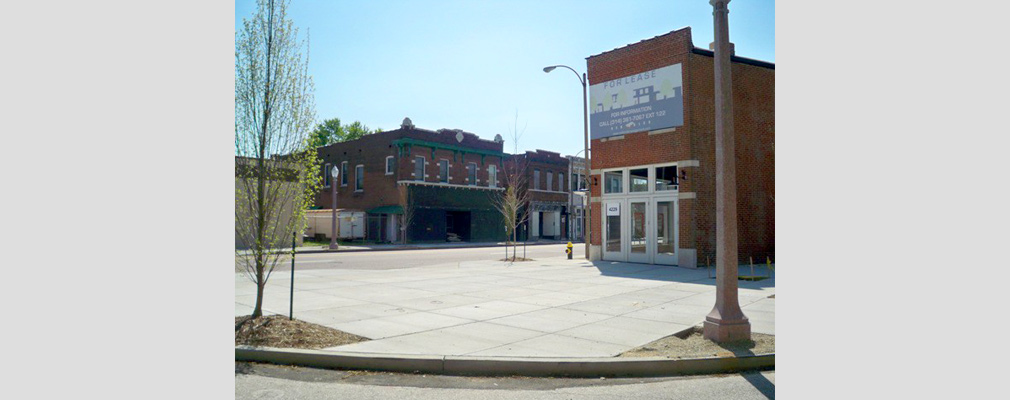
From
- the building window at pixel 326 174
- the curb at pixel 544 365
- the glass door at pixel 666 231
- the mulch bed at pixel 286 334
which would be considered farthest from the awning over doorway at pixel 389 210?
the curb at pixel 544 365

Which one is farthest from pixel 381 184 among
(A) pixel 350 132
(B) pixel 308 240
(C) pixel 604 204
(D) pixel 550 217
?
(A) pixel 350 132

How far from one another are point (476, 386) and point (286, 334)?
3.09m

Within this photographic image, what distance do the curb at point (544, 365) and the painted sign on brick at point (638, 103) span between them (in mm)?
13078

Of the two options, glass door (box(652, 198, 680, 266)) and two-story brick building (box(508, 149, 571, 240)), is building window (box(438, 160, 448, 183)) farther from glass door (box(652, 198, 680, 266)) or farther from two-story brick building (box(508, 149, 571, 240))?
glass door (box(652, 198, 680, 266))

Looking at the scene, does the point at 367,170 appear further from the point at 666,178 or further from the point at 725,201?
the point at 725,201

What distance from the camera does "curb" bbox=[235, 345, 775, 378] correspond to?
636 centimetres

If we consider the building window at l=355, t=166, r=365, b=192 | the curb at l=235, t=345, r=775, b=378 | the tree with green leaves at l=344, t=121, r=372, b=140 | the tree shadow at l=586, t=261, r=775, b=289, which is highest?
the tree with green leaves at l=344, t=121, r=372, b=140

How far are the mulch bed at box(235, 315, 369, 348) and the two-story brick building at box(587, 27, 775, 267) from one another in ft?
42.4

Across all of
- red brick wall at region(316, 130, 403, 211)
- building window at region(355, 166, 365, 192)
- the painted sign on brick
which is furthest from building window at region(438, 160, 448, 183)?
the painted sign on brick

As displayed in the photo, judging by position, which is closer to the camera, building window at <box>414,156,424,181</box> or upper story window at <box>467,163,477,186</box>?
building window at <box>414,156,424,181</box>

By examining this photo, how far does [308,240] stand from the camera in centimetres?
4309

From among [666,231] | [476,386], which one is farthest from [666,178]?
[476,386]

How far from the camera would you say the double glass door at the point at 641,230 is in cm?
1906

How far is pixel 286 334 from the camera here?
7.71 m
